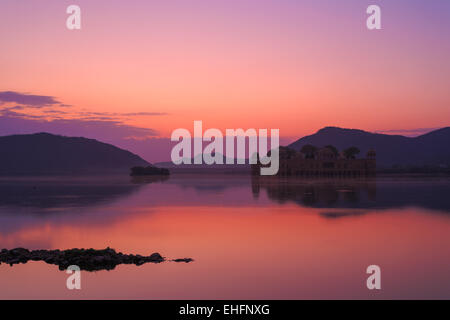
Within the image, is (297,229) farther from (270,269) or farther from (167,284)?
(167,284)

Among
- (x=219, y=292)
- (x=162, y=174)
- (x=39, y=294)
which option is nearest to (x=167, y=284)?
(x=219, y=292)

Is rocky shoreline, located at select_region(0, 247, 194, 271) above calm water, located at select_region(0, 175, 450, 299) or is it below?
above

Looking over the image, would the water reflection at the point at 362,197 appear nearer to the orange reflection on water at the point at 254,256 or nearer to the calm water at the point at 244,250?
the calm water at the point at 244,250

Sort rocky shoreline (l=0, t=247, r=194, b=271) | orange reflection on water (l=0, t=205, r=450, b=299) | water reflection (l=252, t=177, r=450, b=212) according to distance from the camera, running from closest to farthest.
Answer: orange reflection on water (l=0, t=205, r=450, b=299)
rocky shoreline (l=0, t=247, r=194, b=271)
water reflection (l=252, t=177, r=450, b=212)

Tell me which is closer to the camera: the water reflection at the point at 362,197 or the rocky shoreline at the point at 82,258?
the rocky shoreline at the point at 82,258

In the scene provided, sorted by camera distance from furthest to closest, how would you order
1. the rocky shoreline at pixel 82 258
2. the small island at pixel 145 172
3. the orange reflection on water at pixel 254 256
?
the small island at pixel 145 172 < the rocky shoreline at pixel 82 258 < the orange reflection on water at pixel 254 256

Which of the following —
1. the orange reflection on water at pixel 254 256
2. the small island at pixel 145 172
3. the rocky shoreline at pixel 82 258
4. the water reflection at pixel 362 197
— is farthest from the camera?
the small island at pixel 145 172

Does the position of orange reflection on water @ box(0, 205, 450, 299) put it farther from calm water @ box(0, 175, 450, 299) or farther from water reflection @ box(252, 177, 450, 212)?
water reflection @ box(252, 177, 450, 212)

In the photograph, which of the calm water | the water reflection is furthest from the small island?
the calm water

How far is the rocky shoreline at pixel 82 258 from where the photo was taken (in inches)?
614

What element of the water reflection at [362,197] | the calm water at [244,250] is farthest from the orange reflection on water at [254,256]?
the water reflection at [362,197]

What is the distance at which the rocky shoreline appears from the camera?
15.6 m

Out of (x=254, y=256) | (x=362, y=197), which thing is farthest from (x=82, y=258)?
(x=362, y=197)
